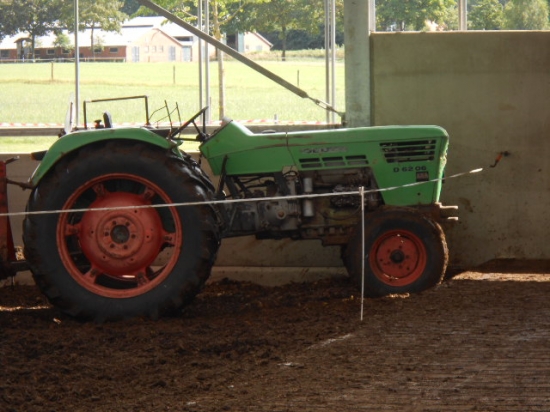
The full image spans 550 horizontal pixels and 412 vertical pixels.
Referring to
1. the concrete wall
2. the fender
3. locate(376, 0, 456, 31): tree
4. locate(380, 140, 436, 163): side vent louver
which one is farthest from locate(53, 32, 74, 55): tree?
the fender

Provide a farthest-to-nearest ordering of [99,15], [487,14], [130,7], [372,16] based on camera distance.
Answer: [130,7]
[99,15]
[487,14]
[372,16]

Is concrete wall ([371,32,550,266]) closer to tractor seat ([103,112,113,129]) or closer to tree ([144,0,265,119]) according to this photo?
tractor seat ([103,112,113,129])

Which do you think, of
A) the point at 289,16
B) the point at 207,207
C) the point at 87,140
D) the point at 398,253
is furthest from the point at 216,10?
the point at 207,207

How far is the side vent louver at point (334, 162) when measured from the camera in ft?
27.3

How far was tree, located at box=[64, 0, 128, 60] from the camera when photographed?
2536 centimetres

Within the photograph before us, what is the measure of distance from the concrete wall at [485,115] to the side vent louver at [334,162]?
1349 millimetres

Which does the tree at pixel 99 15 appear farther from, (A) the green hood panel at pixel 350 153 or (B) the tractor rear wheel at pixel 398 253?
(B) the tractor rear wheel at pixel 398 253

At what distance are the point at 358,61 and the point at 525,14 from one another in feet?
44.5

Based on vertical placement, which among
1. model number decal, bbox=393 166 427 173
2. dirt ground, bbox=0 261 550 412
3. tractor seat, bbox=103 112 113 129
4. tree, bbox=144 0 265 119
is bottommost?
dirt ground, bbox=0 261 550 412

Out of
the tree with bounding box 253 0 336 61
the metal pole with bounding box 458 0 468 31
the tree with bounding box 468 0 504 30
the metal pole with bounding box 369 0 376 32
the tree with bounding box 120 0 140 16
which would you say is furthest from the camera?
the tree with bounding box 120 0 140 16

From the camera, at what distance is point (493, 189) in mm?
9492

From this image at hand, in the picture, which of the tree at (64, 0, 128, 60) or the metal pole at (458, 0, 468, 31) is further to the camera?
the tree at (64, 0, 128, 60)

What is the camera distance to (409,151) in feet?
27.7

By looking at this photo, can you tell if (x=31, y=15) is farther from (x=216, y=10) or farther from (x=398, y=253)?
(x=398, y=253)
